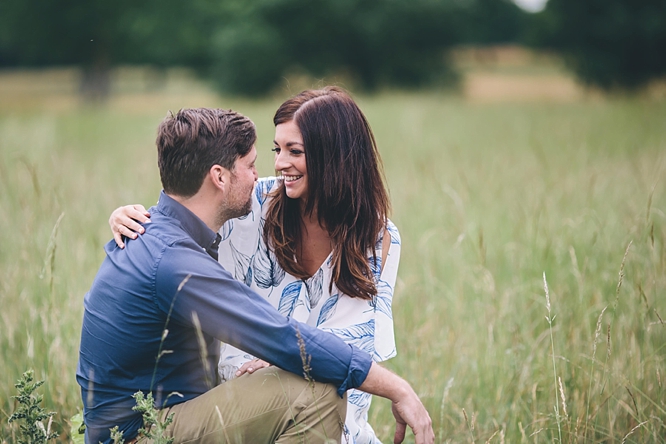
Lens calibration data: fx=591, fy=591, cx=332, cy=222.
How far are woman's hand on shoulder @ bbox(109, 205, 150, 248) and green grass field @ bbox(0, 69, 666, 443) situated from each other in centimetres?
55

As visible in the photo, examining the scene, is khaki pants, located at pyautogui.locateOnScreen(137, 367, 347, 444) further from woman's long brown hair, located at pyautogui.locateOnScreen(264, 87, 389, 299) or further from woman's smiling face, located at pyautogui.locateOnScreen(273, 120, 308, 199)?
woman's smiling face, located at pyautogui.locateOnScreen(273, 120, 308, 199)

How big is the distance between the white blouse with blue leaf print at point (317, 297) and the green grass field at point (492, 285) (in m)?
0.47

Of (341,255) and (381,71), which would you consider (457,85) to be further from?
(341,255)

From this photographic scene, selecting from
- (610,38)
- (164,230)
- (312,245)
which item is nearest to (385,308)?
(312,245)

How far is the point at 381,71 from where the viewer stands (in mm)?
29109

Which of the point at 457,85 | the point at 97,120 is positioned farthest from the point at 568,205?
the point at 457,85

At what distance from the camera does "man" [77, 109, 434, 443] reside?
1871 mm

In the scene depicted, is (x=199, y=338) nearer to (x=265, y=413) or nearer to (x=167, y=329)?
(x=167, y=329)

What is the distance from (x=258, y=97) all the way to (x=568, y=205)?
972 inches

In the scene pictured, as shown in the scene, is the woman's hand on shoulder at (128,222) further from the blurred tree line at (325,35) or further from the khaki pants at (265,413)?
the blurred tree line at (325,35)

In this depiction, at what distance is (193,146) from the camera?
210 centimetres

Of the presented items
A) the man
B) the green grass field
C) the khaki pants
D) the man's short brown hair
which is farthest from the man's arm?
the man's short brown hair

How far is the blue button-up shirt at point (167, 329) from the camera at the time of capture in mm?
1862

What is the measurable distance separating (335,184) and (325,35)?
27.7 meters
